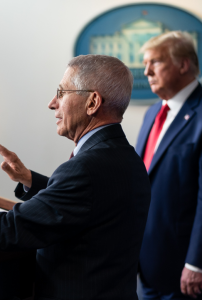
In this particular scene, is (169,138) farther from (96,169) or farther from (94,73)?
(96,169)

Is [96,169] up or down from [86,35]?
down

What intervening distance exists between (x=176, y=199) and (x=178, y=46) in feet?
2.56

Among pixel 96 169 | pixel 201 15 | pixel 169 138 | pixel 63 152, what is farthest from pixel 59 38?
pixel 96 169

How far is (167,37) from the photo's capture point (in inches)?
73.2

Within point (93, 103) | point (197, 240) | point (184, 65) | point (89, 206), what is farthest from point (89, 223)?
point (184, 65)

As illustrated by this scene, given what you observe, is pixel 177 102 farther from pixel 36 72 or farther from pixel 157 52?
pixel 36 72

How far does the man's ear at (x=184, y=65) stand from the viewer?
5.83 ft

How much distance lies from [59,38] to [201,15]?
1.03 metres

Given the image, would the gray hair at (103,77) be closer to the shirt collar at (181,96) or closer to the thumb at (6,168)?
the thumb at (6,168)

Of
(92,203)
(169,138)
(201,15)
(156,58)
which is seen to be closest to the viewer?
(92,203)

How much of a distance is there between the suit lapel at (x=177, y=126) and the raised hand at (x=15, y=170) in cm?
61

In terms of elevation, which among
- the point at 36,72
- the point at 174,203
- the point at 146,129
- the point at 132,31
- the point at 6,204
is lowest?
the point at 174,203

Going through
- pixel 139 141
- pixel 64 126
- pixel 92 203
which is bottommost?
pixel 139 141

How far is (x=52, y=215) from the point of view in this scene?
2.83 ft
